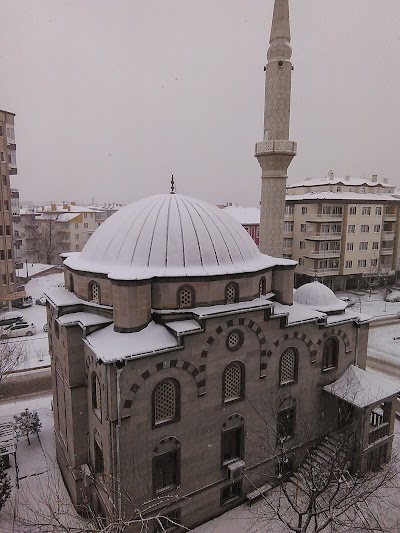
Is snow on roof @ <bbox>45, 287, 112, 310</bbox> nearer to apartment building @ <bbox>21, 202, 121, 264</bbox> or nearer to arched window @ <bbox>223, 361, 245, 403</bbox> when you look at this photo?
arched window @ <bbox>223, 361, 245, 403</bbox>

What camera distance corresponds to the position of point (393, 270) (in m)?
55.8

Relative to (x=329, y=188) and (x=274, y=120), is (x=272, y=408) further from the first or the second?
(x=329, y=188)

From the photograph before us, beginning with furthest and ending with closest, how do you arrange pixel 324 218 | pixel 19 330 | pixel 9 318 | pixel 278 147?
pixel 324 218, pixel 9 318, pixel 19 330, pixel 278 147

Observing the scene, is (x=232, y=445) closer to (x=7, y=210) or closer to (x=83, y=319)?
(x=83, y=319)

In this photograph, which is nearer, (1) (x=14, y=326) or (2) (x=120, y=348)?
(2) (x=120, y=348)

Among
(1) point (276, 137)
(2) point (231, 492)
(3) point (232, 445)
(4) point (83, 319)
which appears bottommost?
(2) point (231, 492)

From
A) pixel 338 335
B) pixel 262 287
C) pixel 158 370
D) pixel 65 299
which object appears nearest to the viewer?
pixel 158 370

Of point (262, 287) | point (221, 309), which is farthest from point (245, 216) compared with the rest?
point (221, 309)

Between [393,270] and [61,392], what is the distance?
51.6 m

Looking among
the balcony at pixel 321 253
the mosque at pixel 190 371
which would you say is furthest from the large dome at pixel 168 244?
the balcony at pixel 321 253

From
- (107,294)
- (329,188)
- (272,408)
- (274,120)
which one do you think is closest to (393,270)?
(329,188)

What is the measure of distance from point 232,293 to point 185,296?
2.08m

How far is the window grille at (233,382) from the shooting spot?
1570 centimetres

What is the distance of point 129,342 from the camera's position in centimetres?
1376
